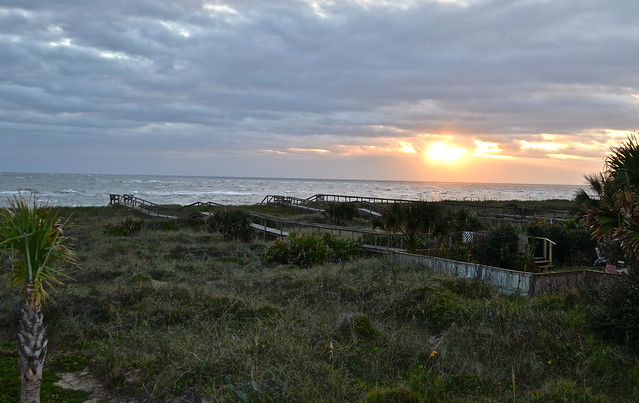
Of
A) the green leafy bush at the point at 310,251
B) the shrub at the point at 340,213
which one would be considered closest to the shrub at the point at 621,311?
the green leafy bush at the point at 310,251

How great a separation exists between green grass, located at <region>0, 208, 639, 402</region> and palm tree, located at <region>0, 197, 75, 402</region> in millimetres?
1592

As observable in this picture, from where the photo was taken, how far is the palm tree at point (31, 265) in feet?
19.5

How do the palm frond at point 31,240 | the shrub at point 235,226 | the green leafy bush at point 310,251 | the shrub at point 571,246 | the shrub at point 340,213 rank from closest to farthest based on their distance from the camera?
the palm frond at point 31,240, the green leafy bush at point 310,251, the shrub at point 571,246, the shrub at point 235,226, the shrub at point 340,213

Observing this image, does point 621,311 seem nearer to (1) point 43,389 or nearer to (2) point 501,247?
(2) point 501,247

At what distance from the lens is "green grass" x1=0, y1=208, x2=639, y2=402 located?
7.21 metres

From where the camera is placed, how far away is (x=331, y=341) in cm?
856

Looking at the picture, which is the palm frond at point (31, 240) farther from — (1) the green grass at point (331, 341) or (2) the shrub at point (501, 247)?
(2) the shrub at point (501, 247)

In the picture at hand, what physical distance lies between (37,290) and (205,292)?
6518 millimetres

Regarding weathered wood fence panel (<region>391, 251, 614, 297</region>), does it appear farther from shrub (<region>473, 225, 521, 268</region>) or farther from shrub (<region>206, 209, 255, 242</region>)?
shrub (<region>206, 209, 255, 242</region>)

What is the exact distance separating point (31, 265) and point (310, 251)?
13003mm

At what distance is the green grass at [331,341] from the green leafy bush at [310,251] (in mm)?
3726

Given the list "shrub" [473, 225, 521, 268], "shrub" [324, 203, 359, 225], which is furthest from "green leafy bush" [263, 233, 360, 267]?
"shrub" [324, 203, 359, 225]

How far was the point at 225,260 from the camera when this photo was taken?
62.4 feet

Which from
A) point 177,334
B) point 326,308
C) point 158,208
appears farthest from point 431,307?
point 158,208
